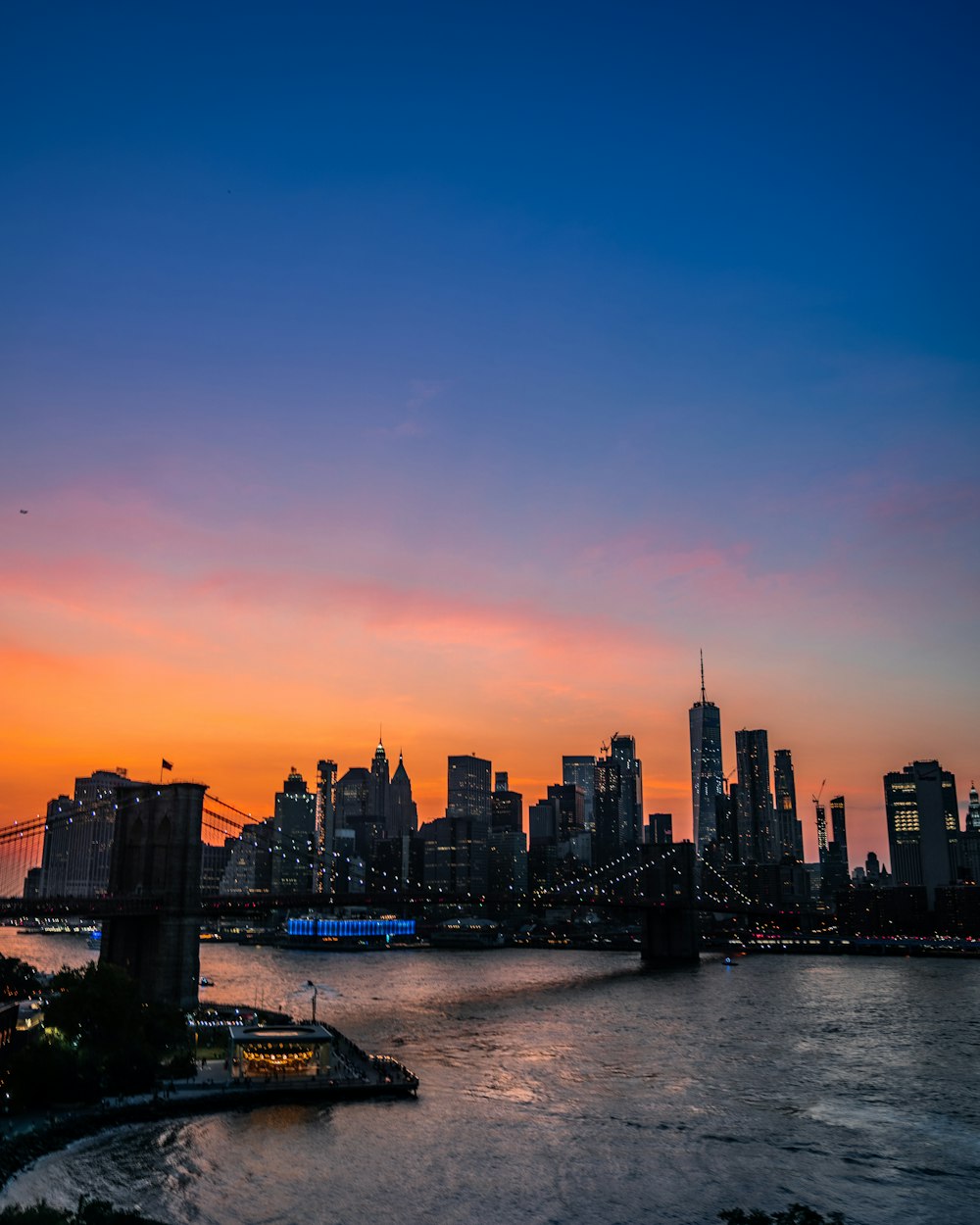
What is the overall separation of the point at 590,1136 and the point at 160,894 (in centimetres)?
4477

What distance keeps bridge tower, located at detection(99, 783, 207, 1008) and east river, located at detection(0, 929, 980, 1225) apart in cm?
1177

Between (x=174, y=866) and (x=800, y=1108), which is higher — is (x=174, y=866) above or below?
above

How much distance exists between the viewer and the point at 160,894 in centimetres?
8475

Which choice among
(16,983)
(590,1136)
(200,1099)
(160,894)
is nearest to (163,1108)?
(200,1099)

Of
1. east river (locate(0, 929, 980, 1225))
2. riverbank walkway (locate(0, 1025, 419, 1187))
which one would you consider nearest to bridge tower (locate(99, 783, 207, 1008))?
east river (locate(0, 929, 980, 1225))

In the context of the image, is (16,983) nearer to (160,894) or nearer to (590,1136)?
(160,894)

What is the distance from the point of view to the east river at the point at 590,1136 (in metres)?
42.8

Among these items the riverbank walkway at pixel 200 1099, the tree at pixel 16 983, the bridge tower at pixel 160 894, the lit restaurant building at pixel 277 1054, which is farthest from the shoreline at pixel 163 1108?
the tree at pixel 16 983

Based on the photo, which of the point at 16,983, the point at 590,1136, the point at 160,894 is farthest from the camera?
the point at 16,983

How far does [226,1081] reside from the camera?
57344 mm

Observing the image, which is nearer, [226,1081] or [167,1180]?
[167,1180]

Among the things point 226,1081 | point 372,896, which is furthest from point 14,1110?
point 372,896

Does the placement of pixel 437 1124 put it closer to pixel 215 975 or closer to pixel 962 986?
pixel 215 975

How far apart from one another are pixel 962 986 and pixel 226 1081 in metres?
122
